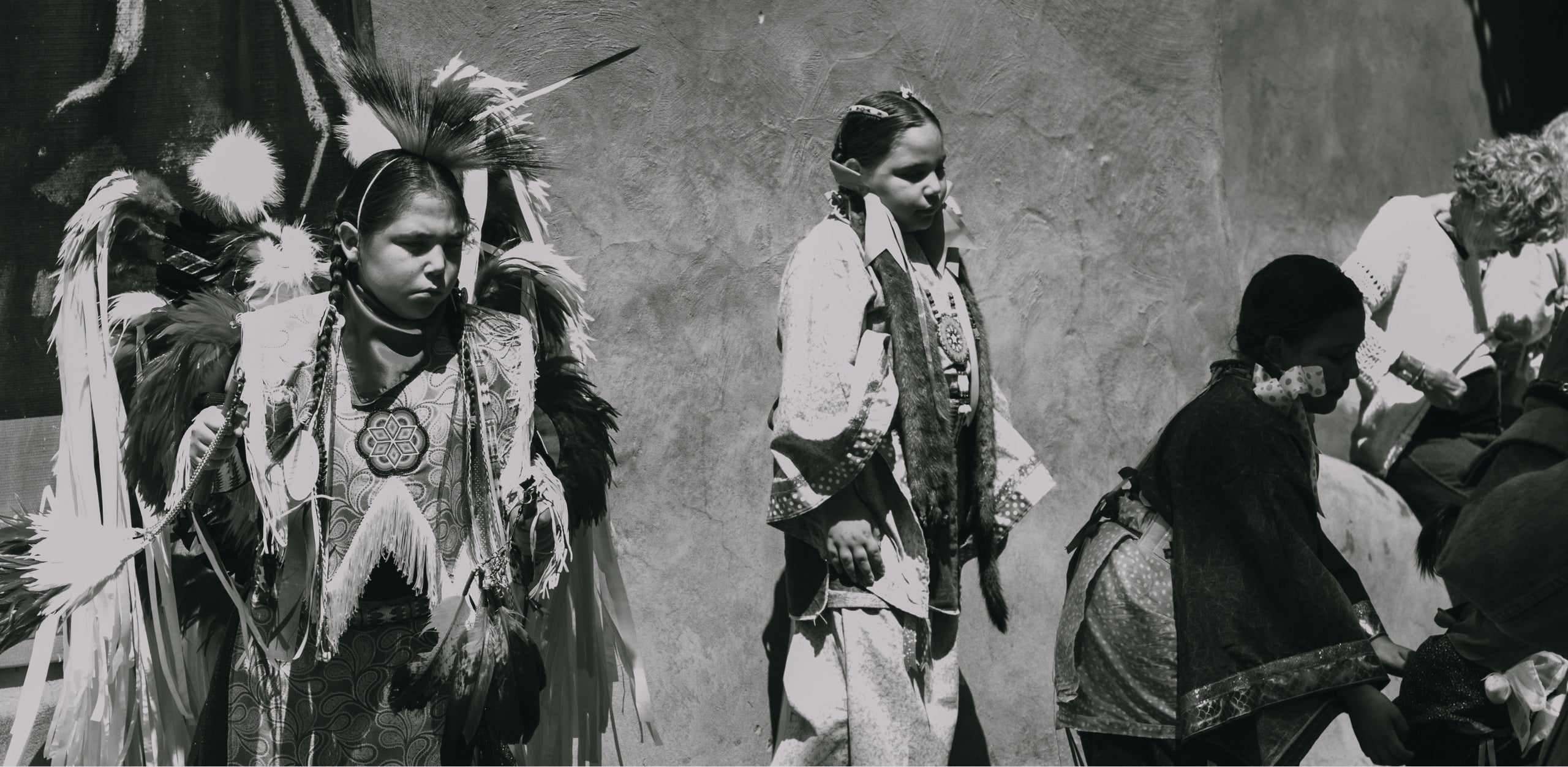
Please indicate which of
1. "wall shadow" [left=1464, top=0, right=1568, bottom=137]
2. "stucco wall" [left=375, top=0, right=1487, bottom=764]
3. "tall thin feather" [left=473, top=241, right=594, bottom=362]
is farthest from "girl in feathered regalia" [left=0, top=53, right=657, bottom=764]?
"wall shadow" [left=1464, top=0, right=1568, bottom=137]

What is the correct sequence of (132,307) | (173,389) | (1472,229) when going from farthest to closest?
(1472,229), (132,307), (173,389)

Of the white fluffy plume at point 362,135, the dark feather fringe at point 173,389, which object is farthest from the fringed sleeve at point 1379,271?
the dark feather fringe at point 173,389

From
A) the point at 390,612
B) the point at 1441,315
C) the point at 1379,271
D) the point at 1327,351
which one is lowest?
the point at 390,612

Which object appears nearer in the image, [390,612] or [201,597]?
[390,612]

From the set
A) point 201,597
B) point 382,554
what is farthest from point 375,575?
point 201,597

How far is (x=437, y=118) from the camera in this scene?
341cm

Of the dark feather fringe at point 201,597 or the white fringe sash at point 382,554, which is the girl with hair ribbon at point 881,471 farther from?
the dark feather fringe at point 201,597

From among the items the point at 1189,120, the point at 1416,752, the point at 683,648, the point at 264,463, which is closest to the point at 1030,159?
the point at 1189,120

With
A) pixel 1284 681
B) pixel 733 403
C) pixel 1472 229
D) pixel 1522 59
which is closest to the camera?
pixel 1284 681

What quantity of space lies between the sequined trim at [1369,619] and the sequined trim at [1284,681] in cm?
24

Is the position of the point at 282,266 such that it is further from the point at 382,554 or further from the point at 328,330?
the point at 382,554

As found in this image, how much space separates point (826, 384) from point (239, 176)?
1458 mm

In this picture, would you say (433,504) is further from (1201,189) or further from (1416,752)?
(1201,189)

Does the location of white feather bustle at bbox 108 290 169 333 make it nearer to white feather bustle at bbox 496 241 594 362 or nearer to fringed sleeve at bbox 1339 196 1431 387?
white feather bustle at bbox 496 241 594 362
